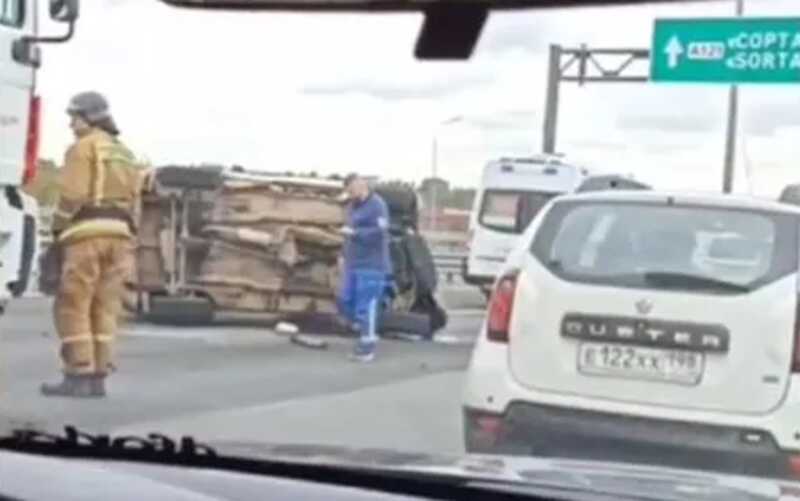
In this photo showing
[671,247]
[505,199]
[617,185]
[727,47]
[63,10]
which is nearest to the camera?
[671,247]

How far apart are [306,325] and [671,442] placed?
13.3 m

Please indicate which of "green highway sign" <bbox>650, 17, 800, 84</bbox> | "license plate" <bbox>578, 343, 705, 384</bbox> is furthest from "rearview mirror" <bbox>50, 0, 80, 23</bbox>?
"green highway sign" <bbox>650, 17, 800, 84</bbox>

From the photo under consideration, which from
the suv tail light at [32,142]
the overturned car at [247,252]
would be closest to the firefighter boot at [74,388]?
the suv tail light at [32,142]

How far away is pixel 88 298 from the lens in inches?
514

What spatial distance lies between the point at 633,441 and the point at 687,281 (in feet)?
2.33

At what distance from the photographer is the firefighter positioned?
1275cm

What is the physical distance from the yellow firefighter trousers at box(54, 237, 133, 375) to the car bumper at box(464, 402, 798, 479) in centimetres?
452

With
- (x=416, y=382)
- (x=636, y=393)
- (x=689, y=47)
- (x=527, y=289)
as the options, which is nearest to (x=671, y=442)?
(x=636, y=393)

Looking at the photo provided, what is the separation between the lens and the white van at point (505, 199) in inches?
1348

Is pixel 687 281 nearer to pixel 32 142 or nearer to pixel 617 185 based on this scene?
pixel 32 142

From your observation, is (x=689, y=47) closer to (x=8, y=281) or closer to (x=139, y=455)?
(x=8, y=281)

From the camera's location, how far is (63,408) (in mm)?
12586

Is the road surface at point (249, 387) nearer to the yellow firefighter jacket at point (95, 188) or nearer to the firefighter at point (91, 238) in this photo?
the firefighter at point (91, 238)

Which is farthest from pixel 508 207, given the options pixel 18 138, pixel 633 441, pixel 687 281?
pixel 633 441
